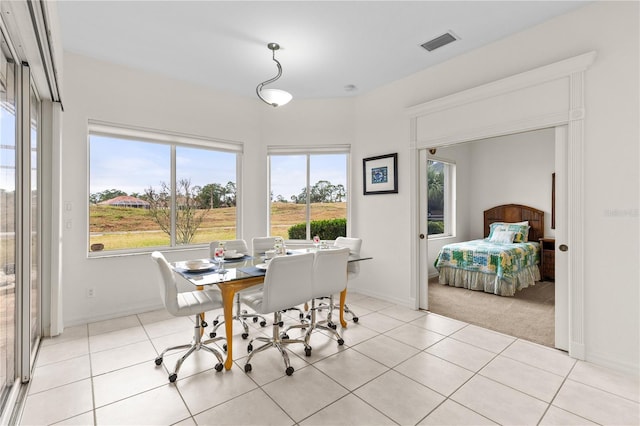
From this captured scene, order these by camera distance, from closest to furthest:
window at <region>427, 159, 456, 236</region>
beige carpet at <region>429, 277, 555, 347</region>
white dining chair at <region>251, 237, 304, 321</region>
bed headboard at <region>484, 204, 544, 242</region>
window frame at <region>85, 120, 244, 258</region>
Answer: beige carpet at <region>429, 277, 555, 347</region>
window frame at <region>85, 120, 244, 258</region>
white dining chair at <region>251, 237, 304, 321</region>
bed headboard at <region>484, 204, 544, 242</region>
window at <region>427, 159, 456, 236</region>

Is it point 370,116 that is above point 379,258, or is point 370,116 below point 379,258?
above

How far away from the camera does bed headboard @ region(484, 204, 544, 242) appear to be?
5773mm

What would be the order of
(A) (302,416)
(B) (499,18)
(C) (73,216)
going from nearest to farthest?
(A) (302,416)
(B) (499,18)
(C) (73,216)

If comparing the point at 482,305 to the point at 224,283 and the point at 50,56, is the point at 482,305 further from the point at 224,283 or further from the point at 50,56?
the point at 50,56

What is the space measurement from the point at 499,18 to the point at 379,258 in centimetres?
301

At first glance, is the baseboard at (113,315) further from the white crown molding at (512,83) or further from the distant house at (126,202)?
the white crown molding at (512,83)

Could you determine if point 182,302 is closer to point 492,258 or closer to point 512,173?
point 492,258

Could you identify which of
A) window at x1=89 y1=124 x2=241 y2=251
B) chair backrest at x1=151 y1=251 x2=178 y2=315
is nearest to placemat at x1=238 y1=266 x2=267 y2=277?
chair backrest at x1=151 y1=251 x2=178 y2=315

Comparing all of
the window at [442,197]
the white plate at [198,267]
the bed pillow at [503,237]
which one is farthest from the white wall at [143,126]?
the bed pillow at [503,237]

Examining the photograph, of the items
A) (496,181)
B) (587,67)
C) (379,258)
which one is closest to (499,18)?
(587,67)

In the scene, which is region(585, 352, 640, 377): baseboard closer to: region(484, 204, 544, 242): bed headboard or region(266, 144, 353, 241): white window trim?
region(266, 144, 353, 241): white window trim

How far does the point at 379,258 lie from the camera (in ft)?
14.5

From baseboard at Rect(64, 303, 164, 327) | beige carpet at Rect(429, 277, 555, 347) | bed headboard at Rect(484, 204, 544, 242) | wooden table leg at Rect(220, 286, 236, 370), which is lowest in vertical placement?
beige carpet at Rect(429, 277, 555, 347)

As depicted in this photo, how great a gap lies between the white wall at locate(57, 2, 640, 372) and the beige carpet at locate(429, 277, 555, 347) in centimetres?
54
